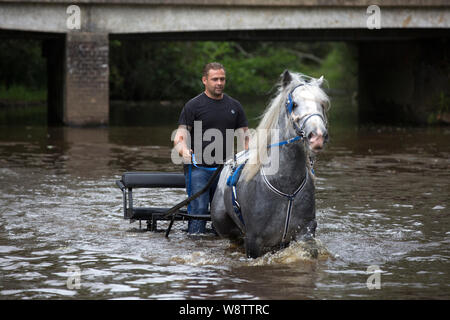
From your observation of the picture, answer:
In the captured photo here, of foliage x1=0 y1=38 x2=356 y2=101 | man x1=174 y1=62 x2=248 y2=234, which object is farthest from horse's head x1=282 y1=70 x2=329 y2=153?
foliage x1=0 y1=38 x2=356 y2=101

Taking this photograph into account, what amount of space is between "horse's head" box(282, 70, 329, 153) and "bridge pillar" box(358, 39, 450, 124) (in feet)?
78.1

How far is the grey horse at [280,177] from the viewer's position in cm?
727

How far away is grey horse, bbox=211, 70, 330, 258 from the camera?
7.27 m

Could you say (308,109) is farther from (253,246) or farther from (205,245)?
(205,245)

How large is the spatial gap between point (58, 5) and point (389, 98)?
1495cm

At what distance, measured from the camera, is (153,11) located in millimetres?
27016

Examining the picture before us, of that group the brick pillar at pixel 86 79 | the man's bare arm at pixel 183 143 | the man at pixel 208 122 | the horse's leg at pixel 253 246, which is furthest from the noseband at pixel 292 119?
the brick pillar at pixel 86 79

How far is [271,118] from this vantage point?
7629mm

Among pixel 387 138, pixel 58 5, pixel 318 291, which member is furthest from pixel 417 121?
pixel 318 291

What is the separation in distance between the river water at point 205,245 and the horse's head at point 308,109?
1.34 metres

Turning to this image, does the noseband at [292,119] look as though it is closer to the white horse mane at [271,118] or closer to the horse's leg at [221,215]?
the white horse mane at [271,118]

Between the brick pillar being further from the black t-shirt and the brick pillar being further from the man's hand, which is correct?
the man's hand

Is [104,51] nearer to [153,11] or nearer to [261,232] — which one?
[153,11]

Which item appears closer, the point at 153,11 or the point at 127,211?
the point at 127,211
